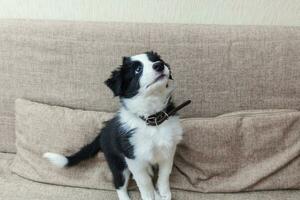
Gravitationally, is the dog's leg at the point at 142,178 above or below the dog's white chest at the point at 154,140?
below

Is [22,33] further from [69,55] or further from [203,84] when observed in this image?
[203,84]

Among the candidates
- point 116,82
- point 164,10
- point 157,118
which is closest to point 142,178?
point 157,118

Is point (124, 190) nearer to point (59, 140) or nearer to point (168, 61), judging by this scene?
point (59, 140)

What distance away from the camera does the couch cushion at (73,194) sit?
1554 mm

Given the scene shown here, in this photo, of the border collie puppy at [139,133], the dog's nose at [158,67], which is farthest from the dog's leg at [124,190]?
the dog's nose at [158,67]

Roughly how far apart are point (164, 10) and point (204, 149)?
64 centimetres

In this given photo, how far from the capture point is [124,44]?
5.32 feet

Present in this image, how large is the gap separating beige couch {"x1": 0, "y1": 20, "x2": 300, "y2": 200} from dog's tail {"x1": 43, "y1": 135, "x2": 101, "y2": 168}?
11cm

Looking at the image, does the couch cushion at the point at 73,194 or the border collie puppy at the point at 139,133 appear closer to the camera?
the border collie puppy at the point at 139,133

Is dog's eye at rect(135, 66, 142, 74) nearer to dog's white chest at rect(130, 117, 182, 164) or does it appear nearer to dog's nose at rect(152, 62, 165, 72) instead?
dog's nose at rect(152, 62, 165, 72)

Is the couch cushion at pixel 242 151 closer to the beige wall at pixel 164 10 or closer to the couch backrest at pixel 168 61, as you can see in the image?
the couch backrest at pixel 168 61

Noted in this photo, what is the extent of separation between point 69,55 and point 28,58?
0.19 m

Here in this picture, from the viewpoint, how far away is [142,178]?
147 cm

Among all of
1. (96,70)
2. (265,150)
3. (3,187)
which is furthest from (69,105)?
(265,150)
